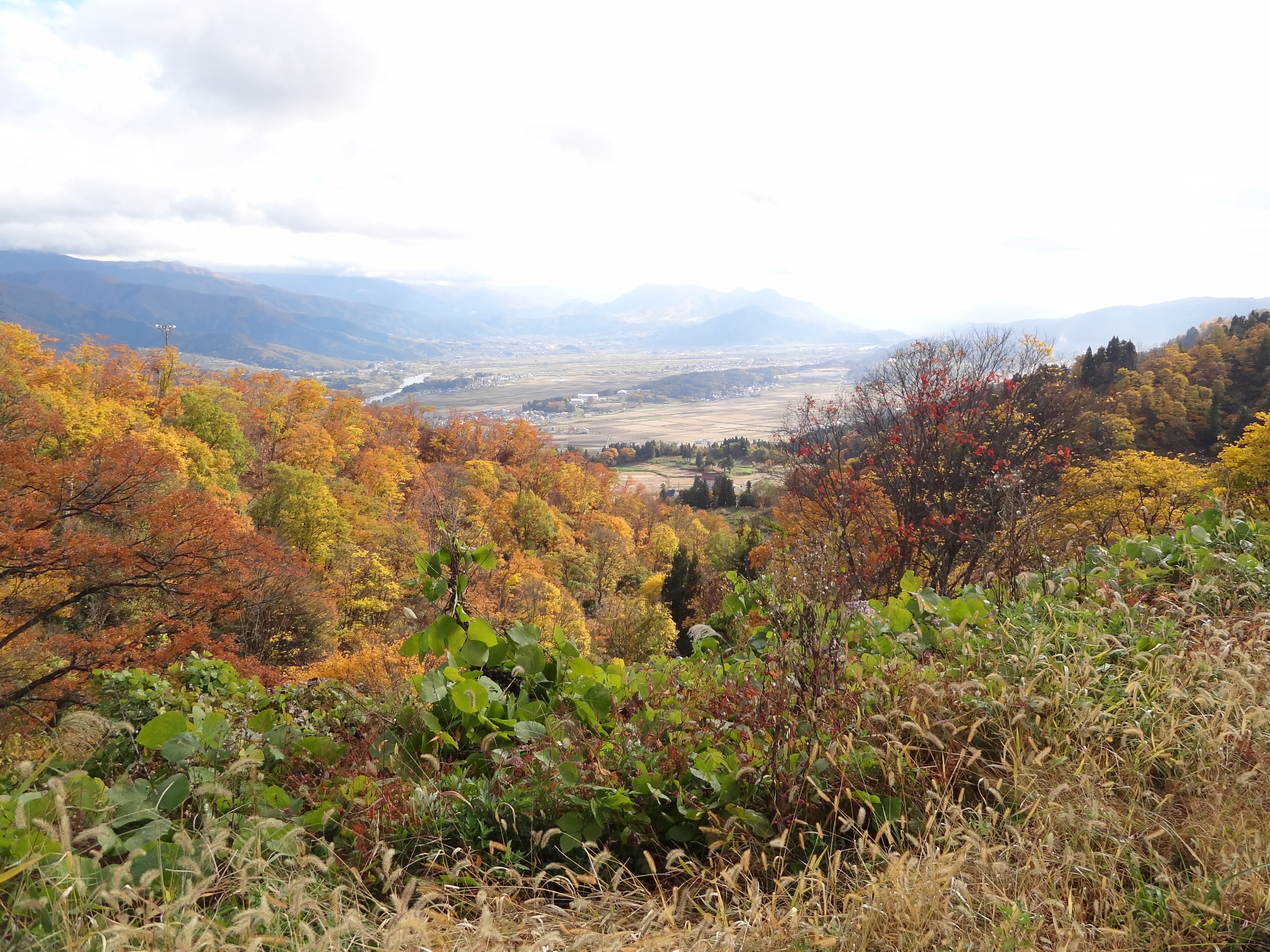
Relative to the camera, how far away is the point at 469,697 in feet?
9.96

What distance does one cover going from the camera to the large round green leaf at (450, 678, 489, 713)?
300 cm

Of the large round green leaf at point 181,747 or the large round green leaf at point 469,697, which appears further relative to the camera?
the large round green leaf at point 469,697

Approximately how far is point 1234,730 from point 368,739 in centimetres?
388

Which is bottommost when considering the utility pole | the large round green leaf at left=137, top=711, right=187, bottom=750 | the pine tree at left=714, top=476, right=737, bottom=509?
the pine tree at left=714, top=476, right=737, bottom=509

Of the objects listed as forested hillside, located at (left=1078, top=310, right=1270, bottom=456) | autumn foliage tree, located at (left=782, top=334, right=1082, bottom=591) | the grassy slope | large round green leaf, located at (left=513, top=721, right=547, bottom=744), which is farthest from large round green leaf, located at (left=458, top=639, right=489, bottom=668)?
forested hillside, located at (left=1078, top=310, right=1270, bottom=456)

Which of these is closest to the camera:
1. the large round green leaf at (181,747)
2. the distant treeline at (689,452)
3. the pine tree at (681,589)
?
the large round green leaf at (181,747)

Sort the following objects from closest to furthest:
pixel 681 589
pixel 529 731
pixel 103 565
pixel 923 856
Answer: pixel 923 856 < pixel 529 731 < pixel 103 565 < pixel 681 589

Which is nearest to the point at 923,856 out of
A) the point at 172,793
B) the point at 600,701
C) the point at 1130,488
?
the point at 600,701

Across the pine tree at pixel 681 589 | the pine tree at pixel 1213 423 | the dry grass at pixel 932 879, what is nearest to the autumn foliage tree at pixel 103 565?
the dry grass at pixel 932 879

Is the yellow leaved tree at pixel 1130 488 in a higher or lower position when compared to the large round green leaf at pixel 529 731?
lower

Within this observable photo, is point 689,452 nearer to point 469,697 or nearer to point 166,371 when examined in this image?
point 166,371

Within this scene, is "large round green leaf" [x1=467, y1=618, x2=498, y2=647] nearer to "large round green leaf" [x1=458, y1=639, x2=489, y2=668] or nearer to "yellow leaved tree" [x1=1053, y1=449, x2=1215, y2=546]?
"large round green leaf" [x1=458, y1=639, x2=489, y2=668]

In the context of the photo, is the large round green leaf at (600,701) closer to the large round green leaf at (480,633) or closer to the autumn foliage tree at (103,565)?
the large round green leaf at (480,633)

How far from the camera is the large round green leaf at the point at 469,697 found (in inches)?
118
